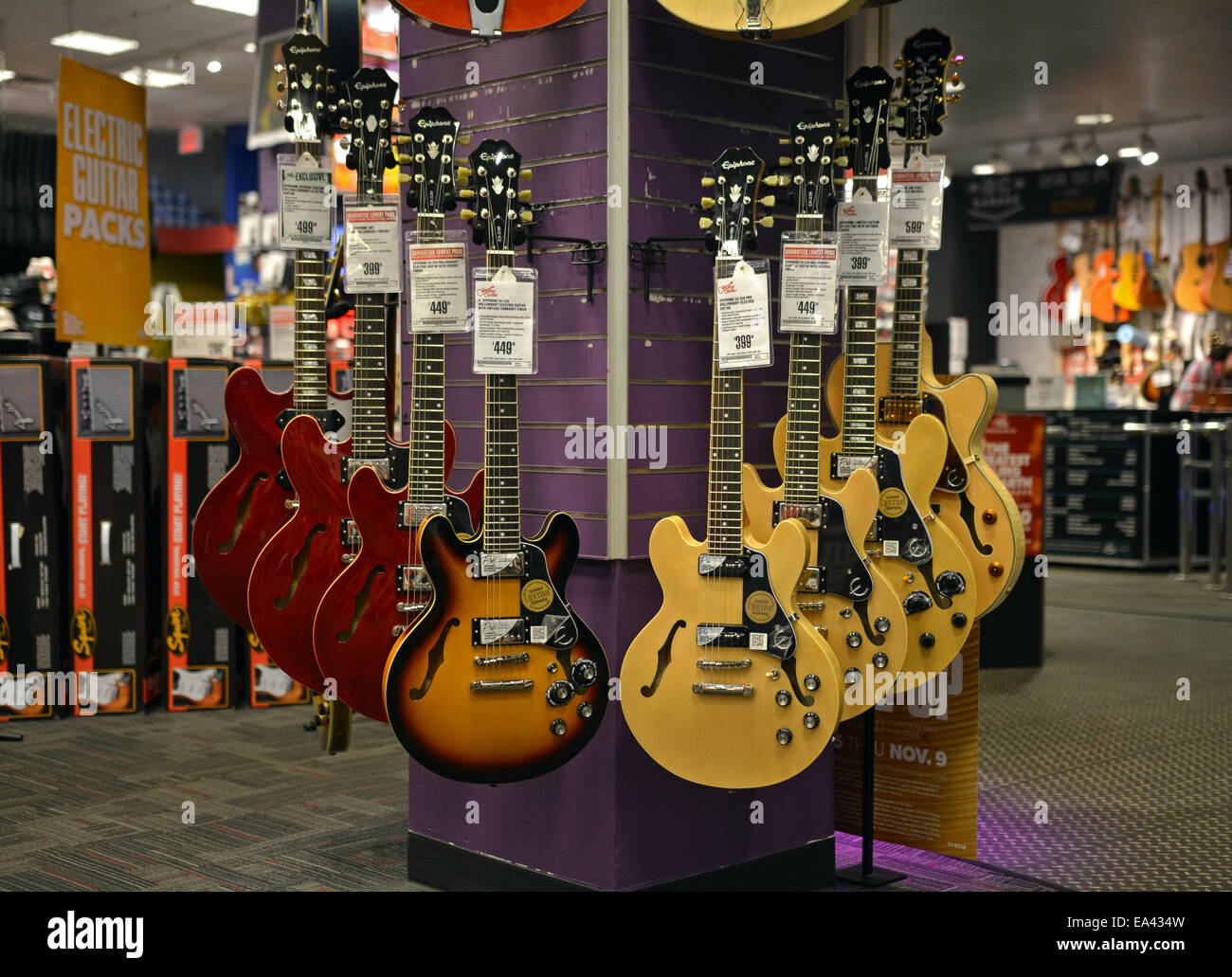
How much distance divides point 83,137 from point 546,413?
3032mm

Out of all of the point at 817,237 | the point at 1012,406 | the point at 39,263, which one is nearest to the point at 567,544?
the point at 817,237

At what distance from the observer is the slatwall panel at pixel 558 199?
2652 mm

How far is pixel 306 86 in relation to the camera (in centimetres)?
271

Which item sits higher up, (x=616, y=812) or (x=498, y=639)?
(x=498, y=639)

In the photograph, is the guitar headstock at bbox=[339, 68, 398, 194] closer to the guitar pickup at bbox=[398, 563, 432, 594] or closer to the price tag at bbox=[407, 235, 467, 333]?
the price tag at bbox=[407, 235, 467, 333]

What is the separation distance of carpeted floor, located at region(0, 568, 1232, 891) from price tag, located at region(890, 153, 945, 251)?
Result: 1486mm

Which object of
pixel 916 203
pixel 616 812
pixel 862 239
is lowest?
pixel 616 812

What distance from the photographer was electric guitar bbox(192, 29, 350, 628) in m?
2.77

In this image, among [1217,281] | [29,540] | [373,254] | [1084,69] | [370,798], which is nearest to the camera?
[373,254]

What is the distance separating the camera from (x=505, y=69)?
9.21 feet

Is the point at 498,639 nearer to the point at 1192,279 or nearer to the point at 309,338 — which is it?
the point at 309,338

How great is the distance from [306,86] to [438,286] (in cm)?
62
